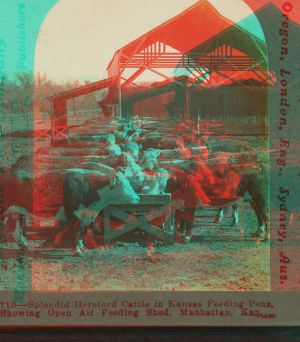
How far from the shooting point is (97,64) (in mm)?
2387

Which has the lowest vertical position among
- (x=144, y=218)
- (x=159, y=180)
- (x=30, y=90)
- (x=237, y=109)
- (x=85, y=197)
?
(x=144, y=218)

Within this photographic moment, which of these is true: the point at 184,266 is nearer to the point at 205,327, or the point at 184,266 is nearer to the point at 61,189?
the point at 205,327

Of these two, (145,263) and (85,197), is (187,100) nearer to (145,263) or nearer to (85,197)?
(85,197)

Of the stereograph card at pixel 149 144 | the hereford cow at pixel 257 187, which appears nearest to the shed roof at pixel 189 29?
the stereograph card at pixel 149 144

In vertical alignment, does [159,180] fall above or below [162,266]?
above

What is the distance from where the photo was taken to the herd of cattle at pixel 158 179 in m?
2.36

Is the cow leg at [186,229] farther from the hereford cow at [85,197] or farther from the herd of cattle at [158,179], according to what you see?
the hereford cow at [85,197]

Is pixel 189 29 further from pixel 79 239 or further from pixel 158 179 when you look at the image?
pixel 79 239

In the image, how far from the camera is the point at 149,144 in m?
2.38

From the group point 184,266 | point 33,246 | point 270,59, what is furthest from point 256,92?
point 33,246

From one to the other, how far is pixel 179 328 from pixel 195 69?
89.0 inches

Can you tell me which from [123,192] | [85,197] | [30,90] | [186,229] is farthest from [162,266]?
[30,90]

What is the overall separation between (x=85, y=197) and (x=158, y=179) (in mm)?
676

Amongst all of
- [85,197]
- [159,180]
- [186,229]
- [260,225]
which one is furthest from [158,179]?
[260,225]
